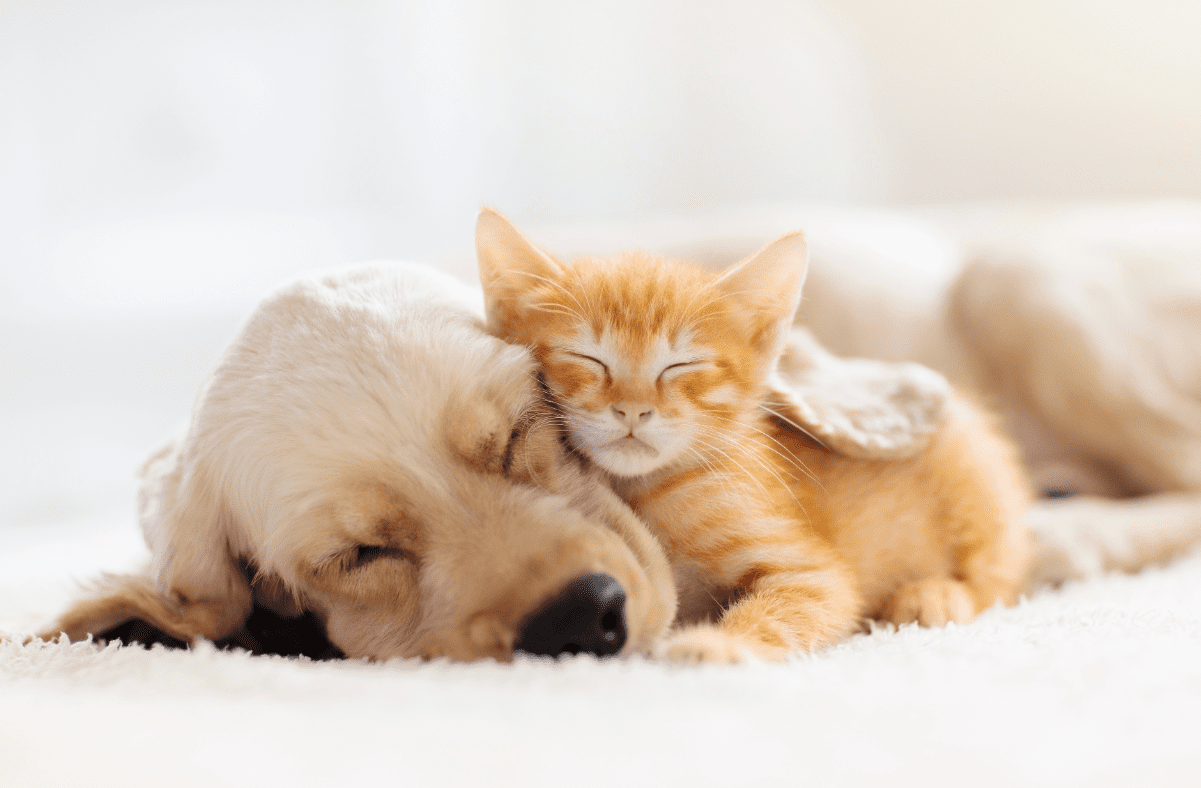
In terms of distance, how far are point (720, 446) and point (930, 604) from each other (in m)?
0.44

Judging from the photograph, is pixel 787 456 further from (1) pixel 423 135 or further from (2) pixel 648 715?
(1) pixel 423 135

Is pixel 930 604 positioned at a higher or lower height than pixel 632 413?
lower

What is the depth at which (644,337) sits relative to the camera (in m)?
1.37

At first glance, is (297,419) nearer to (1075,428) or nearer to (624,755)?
(624,755)

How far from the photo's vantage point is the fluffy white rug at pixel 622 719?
0.79 m

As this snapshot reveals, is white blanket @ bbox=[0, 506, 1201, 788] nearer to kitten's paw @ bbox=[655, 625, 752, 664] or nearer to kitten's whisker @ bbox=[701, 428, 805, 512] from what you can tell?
kitten's paw @ bbox=[655, 625, 752, 664]

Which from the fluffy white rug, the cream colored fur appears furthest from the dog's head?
the cream colored fur

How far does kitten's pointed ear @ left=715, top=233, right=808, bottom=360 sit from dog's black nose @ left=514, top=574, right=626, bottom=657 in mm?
540

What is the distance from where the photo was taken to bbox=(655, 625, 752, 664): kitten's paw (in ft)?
3.51

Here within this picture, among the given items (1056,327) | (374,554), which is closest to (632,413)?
(374,554)

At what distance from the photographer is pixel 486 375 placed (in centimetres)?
133

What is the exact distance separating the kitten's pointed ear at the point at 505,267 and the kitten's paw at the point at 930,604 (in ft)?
2.60

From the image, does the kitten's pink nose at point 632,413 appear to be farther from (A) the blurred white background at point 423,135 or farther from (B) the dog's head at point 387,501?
(A) the blurred white background at point 423,135

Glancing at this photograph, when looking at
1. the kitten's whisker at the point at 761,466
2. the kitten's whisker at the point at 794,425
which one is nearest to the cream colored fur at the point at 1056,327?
the kitten's whisker at the point at 794,425
